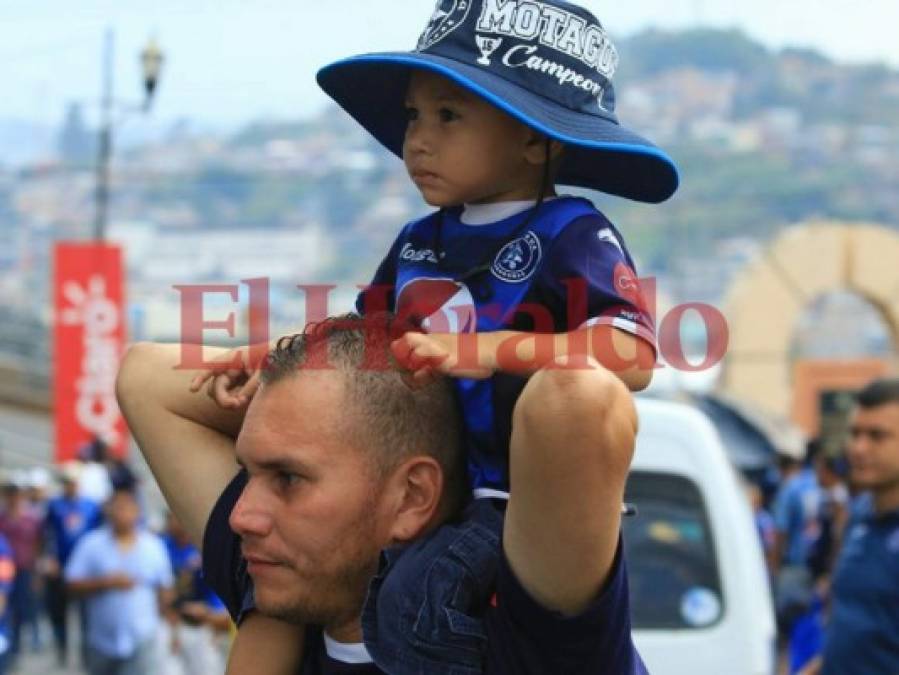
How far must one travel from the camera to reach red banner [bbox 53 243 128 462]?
80.1 ft

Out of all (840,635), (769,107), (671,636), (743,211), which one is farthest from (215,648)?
(769,107)

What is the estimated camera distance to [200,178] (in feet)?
169

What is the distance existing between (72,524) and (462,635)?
1442cm

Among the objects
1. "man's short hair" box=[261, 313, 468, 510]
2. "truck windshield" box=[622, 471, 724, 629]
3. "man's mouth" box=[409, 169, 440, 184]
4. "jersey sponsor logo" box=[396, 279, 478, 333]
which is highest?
"man's mouth" box=[409, 169, 440, 184]

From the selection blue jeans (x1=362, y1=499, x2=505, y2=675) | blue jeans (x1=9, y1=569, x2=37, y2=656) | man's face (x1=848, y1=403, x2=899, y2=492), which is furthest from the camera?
blue jeans (x1=9, y1=569, x2=37, y2=656)

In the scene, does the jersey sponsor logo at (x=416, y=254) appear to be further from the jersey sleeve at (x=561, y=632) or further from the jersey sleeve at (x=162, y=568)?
the jersey sleeve at (x=162, y=568)

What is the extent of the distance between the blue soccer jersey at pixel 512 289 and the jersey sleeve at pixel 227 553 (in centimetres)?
42

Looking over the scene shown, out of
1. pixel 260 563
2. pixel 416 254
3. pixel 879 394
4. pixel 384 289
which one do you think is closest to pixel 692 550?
pixel 879 394

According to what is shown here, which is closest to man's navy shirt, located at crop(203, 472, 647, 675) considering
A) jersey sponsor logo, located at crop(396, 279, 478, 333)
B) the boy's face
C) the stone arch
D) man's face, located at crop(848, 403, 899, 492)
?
jersey sponsor logo, located at crop(396, 279, 478, 333)

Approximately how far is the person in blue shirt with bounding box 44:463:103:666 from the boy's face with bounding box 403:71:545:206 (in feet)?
40.3

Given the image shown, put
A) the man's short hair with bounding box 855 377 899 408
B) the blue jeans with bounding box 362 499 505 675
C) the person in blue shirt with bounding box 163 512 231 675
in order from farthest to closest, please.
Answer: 1. the person in blue shirt with bounding box 163 512 231 675
2. the man's short hair with bounding box 855 377 899 408
3. the blue jeans with bounding box 362 499 505 675

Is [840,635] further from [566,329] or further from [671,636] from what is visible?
[566,329]

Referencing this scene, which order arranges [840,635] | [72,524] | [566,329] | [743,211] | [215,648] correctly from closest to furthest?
1. [566,329]
2. [840,635]
3. [215,648]
4. [72,524]
5. [743,211]

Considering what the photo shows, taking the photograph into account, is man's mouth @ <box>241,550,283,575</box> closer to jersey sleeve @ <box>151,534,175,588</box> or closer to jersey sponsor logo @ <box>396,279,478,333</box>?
jersey sponsor logo @ <box>396,279,478,333</box>
